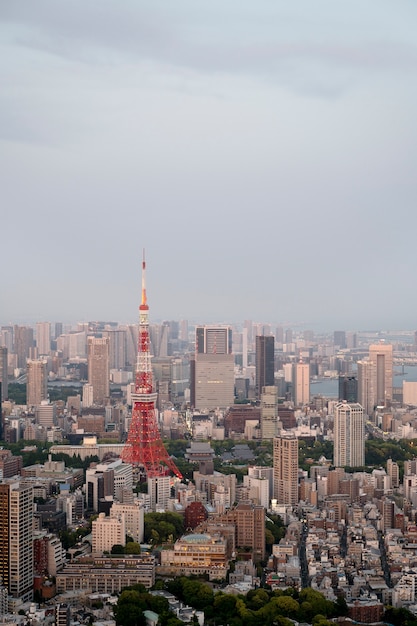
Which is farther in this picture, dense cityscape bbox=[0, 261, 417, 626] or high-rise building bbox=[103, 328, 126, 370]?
high-rise building bbox=[103, 328, 126, 370]

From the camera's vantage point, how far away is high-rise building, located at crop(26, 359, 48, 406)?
58.7 ft

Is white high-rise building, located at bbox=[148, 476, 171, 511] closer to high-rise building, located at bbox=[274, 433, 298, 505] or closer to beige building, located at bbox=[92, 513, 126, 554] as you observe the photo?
high-rise building, located at bbox=[274, 433, 298, 505]

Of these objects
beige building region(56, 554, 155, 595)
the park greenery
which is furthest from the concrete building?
the park greenery

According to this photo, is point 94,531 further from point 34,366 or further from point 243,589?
point 34,366

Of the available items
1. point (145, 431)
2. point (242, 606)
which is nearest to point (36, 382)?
point (145, 431)

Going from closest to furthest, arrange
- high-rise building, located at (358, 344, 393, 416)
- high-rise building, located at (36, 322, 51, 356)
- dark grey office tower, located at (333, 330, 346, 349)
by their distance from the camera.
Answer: high-rise building, located at (358, 344, 393, 416) → high-rise building, located at (36, 322, 51, 356) → dark grey office tower, located at (333, 330, 346, 349)

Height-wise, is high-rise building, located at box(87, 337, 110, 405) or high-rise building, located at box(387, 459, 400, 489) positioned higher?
high-rise building, located at box(87, 337, 110, 405)

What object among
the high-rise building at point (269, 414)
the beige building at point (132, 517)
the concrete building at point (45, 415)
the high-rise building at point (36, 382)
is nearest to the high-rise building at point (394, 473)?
the high-rise building at point (269, 414)

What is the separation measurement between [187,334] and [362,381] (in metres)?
4.15

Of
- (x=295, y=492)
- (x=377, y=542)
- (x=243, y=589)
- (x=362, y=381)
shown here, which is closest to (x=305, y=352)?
(x=362, y=381)

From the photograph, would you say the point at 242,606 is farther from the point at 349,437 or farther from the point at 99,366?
the point at 99,366

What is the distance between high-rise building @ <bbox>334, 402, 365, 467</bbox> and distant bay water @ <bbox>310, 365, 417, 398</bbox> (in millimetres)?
4474

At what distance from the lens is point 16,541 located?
6.88m

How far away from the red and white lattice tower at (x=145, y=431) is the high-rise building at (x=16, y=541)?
3.62 metres
